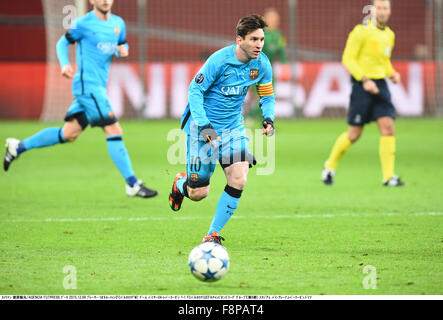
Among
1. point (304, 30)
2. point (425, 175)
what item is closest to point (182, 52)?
point (304, 30)

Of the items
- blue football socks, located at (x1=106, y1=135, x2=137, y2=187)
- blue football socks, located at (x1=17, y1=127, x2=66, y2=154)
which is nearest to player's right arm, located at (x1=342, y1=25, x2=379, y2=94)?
blue football socks, located at (x1=106, y1=135, x2=137, y2=187)

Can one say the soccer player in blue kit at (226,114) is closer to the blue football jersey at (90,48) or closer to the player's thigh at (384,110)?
the blue football jersey at (90,48)

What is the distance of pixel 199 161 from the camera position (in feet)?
21.3

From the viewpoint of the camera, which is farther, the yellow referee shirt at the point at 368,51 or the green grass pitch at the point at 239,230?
the yellow referee shirt at the point at 368,51

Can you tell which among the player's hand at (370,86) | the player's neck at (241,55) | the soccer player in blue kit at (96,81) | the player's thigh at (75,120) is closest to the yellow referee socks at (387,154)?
the player's hand at (370,86)

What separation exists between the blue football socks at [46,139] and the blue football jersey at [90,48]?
22.3 inches

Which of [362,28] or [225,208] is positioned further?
[362,28]

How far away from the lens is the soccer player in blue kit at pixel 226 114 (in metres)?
6.16

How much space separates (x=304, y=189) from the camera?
9844mm

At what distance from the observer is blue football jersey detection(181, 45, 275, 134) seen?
6.24 meters

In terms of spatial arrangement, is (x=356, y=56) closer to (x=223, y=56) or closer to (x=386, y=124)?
(x=386, y=124)

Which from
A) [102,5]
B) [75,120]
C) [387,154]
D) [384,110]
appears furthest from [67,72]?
[387,154]

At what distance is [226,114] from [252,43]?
2.16 ft

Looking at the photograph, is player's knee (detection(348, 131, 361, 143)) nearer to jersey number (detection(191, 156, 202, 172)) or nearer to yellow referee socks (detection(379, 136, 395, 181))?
yellow referee socks (detection(379, 136, 395, 181))
